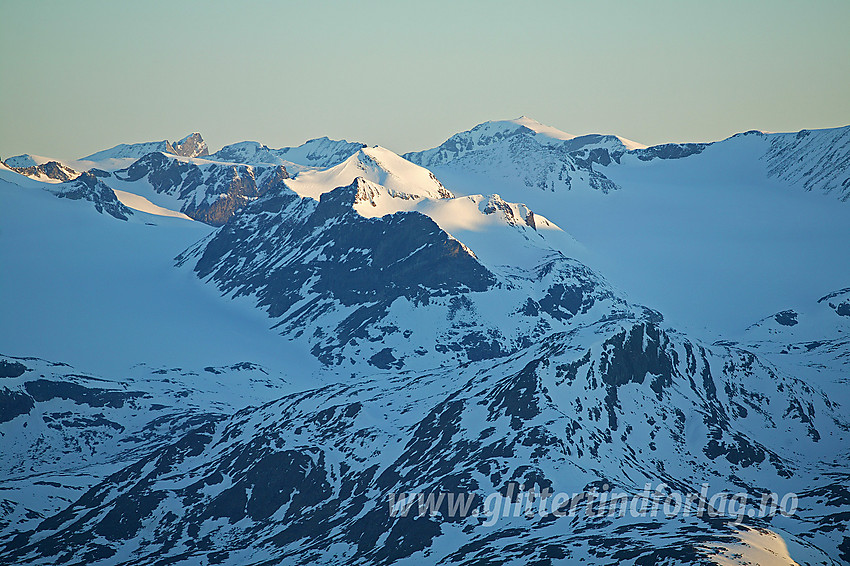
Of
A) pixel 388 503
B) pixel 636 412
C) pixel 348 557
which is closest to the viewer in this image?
pixel 348 557

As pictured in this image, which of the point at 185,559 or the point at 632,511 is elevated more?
the point at 632,511

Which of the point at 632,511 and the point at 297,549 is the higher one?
the point at 632,511

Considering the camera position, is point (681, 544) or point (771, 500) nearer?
point (681, 544)

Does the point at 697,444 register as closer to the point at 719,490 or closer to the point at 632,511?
the point at 719,490

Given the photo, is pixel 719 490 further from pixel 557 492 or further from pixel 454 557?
pixel 454 557

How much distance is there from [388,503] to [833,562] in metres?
70.6

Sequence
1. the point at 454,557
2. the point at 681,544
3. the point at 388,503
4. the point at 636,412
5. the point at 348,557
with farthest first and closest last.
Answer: the point at 636,412, the point at 388,503, the point at 348,557, the point at 454,557, the point at 681,544

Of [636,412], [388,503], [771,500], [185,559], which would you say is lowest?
[185,559]

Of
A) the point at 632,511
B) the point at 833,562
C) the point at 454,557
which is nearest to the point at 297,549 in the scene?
the point at 454,557

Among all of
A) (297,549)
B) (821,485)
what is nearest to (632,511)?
(821,485)

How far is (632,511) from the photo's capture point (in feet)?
536

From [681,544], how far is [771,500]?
42109mm

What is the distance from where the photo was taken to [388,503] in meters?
185

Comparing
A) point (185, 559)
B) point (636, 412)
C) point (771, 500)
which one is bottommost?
point (185, 559)
